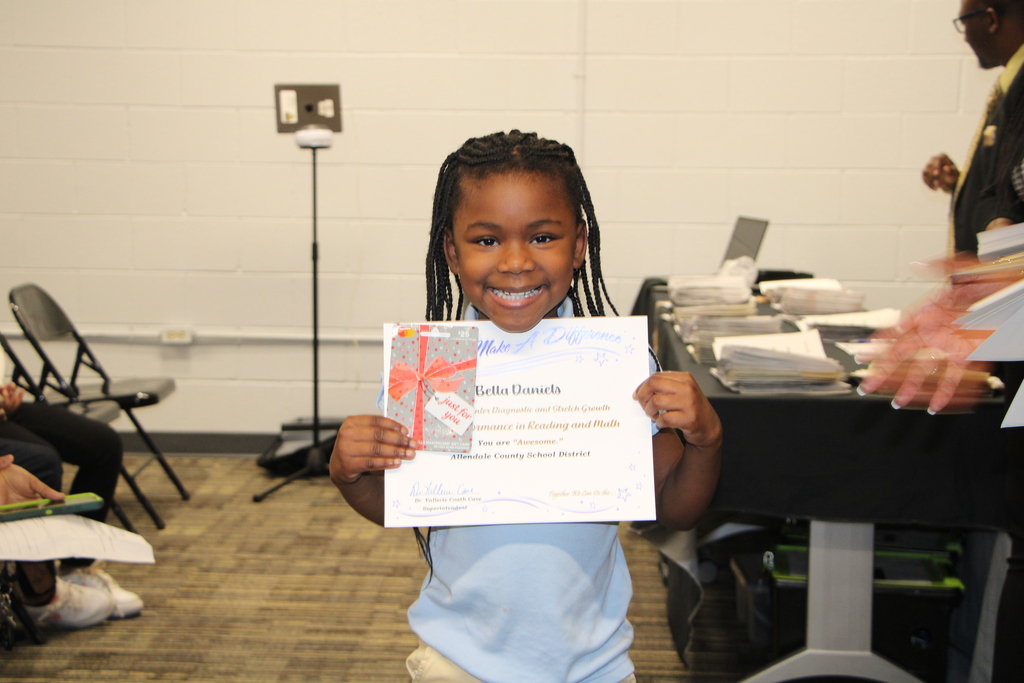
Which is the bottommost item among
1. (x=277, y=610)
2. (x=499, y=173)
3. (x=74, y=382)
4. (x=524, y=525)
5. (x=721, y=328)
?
(x=277, y=610)

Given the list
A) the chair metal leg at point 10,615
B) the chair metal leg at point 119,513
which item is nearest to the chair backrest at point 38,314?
the chair metal leg at point 119,513

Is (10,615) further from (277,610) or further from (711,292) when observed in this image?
(711,292)

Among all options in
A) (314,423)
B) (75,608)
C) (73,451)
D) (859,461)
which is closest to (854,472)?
(859,461)

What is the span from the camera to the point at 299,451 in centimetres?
375

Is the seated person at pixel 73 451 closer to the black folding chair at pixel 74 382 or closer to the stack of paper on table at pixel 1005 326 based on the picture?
the black folding chair at pixel 74 382

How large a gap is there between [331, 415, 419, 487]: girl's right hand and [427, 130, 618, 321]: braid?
26 cm

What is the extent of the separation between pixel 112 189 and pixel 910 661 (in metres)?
3.62

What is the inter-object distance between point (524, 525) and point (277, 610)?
1.71m

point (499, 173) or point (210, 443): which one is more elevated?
point (499, 173)

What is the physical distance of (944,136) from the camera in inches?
145

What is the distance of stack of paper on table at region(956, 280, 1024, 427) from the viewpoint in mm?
738

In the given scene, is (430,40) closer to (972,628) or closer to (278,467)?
(278,467)

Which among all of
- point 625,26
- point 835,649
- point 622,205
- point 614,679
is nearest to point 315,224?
point 622,205

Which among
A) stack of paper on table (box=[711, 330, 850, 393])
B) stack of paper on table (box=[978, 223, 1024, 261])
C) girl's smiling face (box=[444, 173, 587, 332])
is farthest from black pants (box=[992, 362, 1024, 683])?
girl's smiling face (box=[444, 173, 587, 332])
